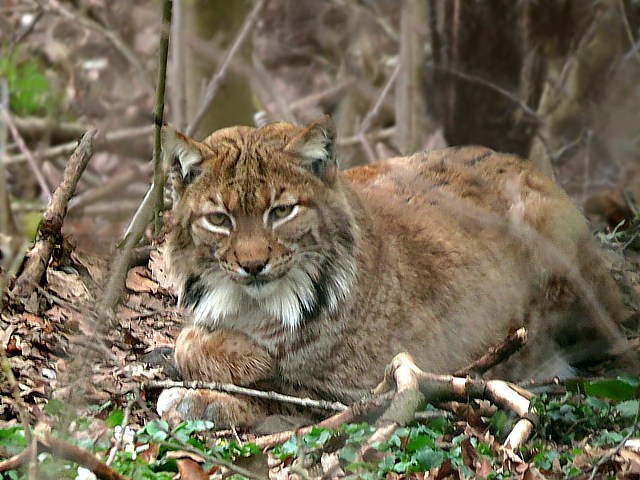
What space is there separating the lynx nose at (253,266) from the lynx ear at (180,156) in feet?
1.95

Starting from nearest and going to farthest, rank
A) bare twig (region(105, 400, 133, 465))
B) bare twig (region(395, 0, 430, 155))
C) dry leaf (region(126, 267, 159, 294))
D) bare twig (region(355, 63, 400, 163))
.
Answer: bare twig (region(105, 400, 133, 465))
dry leaf (region(126, 267, 159, 294))
bare twig (region(395, 0, 430, 155))
bare twig (region(355, 63, 400, 163))

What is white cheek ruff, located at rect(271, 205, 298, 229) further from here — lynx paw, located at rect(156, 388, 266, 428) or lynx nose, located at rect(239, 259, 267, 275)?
lynx paw, located at rect(156, 388, 266, 428)

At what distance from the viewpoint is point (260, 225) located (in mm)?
4957

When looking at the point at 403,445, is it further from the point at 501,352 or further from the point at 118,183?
the point at 118,183

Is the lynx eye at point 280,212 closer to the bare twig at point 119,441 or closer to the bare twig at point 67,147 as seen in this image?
the bare twig at point 119,441

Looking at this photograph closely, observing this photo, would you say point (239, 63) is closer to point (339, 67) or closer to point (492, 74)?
point (492, 74)

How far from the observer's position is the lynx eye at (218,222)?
5.01 metres

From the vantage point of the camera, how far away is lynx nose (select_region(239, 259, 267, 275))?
486 centimetres

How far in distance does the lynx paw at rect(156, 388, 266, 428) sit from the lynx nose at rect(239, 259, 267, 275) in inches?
24.1

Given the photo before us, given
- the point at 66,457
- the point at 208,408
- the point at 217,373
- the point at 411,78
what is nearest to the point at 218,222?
the point at 217,373

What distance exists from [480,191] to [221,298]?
5.59ft

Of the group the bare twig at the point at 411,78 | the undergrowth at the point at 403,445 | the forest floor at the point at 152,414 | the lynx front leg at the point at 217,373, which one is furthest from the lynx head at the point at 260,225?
the bare twig at the point at 411,78

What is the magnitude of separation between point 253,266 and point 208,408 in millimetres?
691

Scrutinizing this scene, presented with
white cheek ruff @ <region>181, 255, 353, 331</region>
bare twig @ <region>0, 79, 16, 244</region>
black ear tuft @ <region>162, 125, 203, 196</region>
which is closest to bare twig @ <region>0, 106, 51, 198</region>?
bare twig @ <region>0, 79, 16, 244</region>
